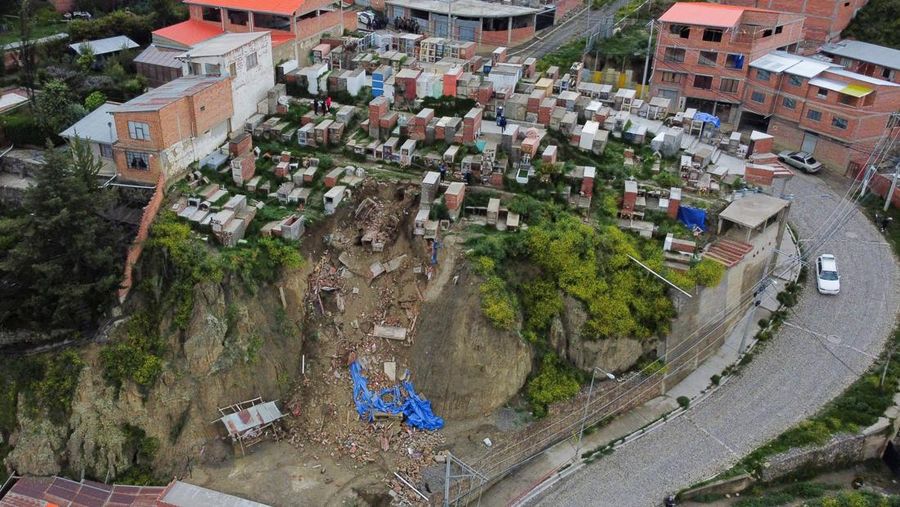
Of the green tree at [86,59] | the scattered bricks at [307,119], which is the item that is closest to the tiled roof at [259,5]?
the green tree at [86,59]

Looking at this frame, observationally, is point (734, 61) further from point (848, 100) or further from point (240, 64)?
point (240, 64)

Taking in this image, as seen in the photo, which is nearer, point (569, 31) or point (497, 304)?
point (497, 304)

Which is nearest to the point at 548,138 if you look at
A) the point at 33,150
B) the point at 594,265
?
the point at 594,265

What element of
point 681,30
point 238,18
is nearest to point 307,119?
point 238,18

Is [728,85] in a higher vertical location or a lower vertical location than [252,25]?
lower

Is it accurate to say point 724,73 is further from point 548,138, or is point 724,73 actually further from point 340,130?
point 340,130

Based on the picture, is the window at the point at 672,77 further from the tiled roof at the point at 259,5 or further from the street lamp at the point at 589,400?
the street lamp at the point at 589,400
